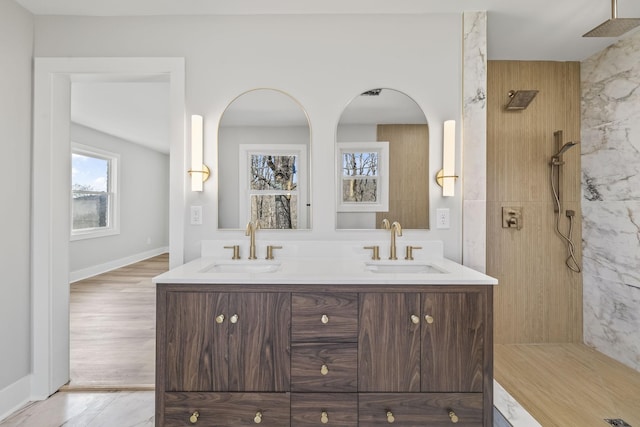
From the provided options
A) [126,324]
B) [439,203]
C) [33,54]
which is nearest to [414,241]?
[439,203]

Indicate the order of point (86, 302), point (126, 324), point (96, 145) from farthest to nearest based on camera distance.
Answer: point (96, 145)
point (86, 302)
point (126, 324)

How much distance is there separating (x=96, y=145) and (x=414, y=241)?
5.76m

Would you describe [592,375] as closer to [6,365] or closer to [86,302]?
[6,365]

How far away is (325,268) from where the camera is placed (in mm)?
1554

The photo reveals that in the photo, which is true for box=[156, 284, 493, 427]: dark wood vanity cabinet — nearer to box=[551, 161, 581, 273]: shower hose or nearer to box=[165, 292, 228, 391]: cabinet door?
box=[165, 292, 228, 391]: cabinet door

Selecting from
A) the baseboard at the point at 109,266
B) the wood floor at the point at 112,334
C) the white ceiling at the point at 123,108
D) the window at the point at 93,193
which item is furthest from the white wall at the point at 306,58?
the window at the point at 93,193

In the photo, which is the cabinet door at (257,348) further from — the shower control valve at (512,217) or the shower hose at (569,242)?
the shower hose at (569,242)

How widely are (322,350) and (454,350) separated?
1.94 ft

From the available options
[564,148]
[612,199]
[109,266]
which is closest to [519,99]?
[564,148]

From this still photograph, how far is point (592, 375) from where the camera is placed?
2027 millimetres

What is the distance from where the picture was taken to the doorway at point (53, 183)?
1874mm

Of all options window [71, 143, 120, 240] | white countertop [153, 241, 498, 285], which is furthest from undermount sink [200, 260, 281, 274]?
window [71, 143, 120, 240]

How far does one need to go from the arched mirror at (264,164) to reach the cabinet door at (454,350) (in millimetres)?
960

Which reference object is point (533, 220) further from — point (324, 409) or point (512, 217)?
point (324, 409)
